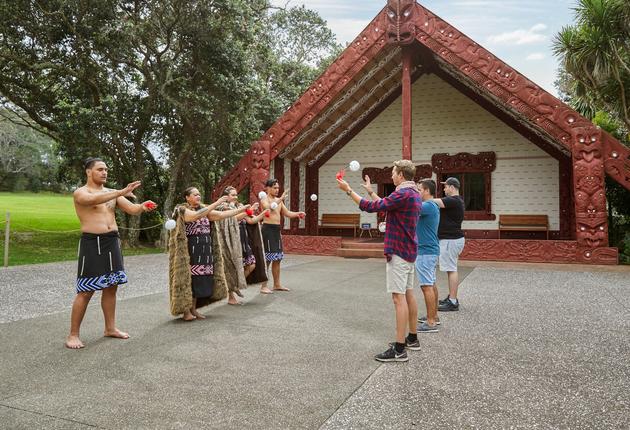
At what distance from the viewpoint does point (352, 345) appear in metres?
4.24

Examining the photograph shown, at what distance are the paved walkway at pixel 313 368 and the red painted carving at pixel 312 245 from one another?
261 inches

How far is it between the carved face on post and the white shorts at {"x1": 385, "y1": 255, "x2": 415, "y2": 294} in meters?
9.89

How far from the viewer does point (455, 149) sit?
51.6 feet

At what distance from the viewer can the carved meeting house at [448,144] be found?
10781 millimetres

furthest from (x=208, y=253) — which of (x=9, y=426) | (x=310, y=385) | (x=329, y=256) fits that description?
Answer: (x=329, y=256)

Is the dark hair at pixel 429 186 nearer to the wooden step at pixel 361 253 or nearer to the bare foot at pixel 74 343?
the bare foot at pixel 74 343

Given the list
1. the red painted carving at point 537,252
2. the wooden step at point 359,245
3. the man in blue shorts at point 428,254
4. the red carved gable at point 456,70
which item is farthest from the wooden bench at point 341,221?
the man in blue shorts at point 428,254

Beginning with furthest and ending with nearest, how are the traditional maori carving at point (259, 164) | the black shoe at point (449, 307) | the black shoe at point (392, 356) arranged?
the traditional maori carving at point (259, 164) → the black shoe at point (449, 307) → the black shoe at point (392, 356)

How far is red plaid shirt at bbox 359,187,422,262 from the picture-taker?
149 inches

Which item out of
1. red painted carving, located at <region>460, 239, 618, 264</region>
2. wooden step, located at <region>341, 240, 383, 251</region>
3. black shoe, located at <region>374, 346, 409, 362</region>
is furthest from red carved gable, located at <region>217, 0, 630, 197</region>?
black shoe, located at <region>374, 346, 409, 362</region>

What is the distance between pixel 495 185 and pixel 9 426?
14.9 meters

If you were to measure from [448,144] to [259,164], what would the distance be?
6692 mm

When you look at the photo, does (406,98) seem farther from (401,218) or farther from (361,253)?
(401,218)

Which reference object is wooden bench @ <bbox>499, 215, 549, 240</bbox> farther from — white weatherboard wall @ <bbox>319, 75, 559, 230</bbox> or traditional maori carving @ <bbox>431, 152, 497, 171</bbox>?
traditional maori carving @ <bbox>431, 152, 497, 171</bbox>
